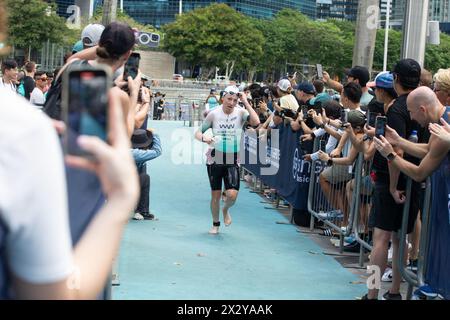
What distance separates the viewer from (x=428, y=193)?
21.4 feet

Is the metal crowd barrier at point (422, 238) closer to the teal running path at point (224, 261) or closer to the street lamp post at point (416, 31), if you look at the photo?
the teal running path at point (224, 261)

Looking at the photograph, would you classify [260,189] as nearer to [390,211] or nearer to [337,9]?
[390,211]

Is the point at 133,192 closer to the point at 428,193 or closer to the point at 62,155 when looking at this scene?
the point at 62,155

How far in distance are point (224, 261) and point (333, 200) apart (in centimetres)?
207

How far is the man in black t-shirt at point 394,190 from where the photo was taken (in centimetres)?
707

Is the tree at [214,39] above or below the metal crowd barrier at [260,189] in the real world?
above

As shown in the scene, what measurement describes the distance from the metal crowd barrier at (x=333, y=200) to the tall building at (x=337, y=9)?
470 ft

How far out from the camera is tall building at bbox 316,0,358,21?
154800 mm

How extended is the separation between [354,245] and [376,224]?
109 inches

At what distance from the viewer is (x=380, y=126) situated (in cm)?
654

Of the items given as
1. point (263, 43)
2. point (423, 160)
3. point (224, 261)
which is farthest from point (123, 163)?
point (263, 43)

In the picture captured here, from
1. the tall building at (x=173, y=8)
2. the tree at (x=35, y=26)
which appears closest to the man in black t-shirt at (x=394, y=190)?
the tree at (x=35, y=26)
